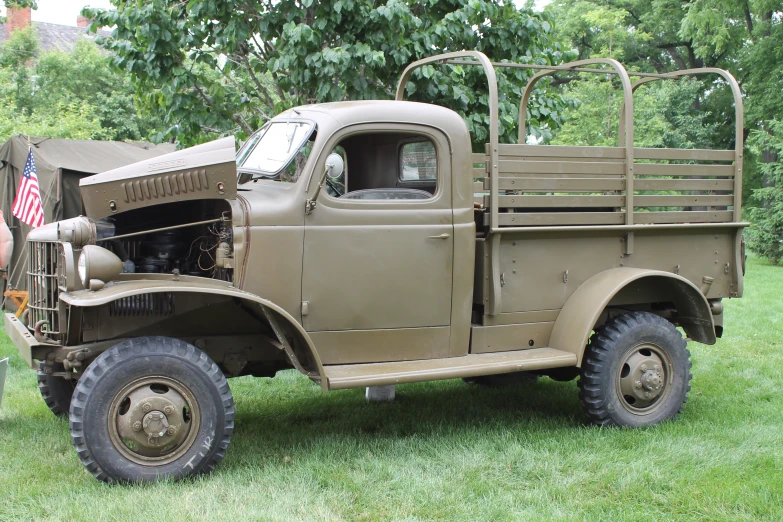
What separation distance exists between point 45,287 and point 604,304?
11.2ft

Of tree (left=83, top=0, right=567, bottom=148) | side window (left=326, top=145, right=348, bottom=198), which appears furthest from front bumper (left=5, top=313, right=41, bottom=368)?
tree (left=83, top=0, right=567, bottom=148)

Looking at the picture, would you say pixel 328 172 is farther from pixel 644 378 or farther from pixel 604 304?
pixel 644 378

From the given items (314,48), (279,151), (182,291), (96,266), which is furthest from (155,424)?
(314,48)

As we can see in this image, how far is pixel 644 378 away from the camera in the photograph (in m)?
5.58

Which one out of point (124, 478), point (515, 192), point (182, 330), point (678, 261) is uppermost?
point (515, 192)

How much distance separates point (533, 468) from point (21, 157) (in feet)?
28.9

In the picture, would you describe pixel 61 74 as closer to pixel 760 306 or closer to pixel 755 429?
pixel 760 306

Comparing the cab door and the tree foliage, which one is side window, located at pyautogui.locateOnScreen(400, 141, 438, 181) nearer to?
the cab door

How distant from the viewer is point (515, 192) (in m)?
5.56

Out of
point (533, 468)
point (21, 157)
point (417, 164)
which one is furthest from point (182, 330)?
point (21, 157)

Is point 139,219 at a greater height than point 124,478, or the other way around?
point 139,219

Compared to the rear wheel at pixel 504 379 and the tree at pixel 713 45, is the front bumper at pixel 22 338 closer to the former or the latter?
the rear wheel at pixel 504 379

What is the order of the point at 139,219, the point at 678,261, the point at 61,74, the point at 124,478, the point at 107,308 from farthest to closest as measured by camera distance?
the point at 61,74, the point at 678,261, the point at 139,219, the point at 107,308, the point at 124,478

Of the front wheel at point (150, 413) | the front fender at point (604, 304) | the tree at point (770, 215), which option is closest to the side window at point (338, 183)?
the front wheel at point (150, 413)
